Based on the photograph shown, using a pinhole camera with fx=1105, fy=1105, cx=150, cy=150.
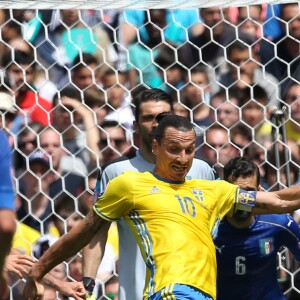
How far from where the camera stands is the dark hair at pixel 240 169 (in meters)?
4.63

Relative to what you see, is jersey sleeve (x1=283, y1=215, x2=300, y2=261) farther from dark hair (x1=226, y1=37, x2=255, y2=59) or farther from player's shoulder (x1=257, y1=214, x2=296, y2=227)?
dark hair (x1=226, y1=37, x2=255, y2=59)

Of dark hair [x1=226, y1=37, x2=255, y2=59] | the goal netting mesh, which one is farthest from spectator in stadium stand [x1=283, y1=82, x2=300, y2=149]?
dark hair [x1=226, y1=37, x2=255, y2=59]

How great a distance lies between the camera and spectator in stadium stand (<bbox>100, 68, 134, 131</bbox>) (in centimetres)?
528

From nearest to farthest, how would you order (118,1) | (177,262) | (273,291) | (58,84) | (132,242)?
1. (177,262)
2. (132,242)
3. (273,291)
4. (118,1)
5. (58,84)

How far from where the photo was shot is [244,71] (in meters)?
5.43

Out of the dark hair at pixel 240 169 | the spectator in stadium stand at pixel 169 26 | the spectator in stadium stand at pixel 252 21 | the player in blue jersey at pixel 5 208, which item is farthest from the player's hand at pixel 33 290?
the spectator in stadium stand at pixel 252 21

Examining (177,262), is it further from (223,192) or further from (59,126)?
(59,126)

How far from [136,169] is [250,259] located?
64 centimetres

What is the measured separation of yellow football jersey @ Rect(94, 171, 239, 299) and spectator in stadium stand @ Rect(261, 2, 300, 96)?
4.40ft

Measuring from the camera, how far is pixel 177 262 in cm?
388

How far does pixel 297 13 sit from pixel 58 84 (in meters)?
1.21

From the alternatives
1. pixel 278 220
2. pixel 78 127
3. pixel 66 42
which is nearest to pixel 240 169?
pixel 278 220

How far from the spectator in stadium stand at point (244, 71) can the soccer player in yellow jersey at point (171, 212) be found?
131 cm

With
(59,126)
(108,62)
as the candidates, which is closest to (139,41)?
(108,62)
